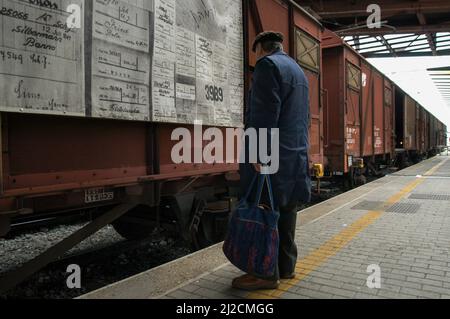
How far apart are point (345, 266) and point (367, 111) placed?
8666 mm

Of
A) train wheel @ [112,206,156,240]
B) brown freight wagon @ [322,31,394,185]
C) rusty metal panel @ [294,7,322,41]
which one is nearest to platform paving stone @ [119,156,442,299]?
train wheel @ [112,206,156,240]

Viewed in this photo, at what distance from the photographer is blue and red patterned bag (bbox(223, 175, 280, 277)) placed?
9.26 ft

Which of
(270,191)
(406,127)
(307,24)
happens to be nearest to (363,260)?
(270,191)

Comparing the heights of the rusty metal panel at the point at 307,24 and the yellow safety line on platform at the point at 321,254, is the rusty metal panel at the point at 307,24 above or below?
above

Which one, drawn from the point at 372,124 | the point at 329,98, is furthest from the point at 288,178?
the point at 372,124

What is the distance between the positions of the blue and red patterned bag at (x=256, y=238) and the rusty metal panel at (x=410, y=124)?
16399 mm

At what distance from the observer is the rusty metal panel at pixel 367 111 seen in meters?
11.1

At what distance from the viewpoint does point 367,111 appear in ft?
37.6

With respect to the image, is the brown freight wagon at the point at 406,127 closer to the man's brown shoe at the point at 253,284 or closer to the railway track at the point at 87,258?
the railway track at the point at 87,258

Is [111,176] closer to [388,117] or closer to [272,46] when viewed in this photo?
[272,46]

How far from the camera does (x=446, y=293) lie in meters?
3.02

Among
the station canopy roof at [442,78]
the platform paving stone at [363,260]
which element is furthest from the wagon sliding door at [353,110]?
the station canopy roof at [442,78]

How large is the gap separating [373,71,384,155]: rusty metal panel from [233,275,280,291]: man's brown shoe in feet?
33.5

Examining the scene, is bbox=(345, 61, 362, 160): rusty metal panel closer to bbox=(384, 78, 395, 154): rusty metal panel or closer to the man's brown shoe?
bbox=(384, 78, 395, 154): rusty metal panel
